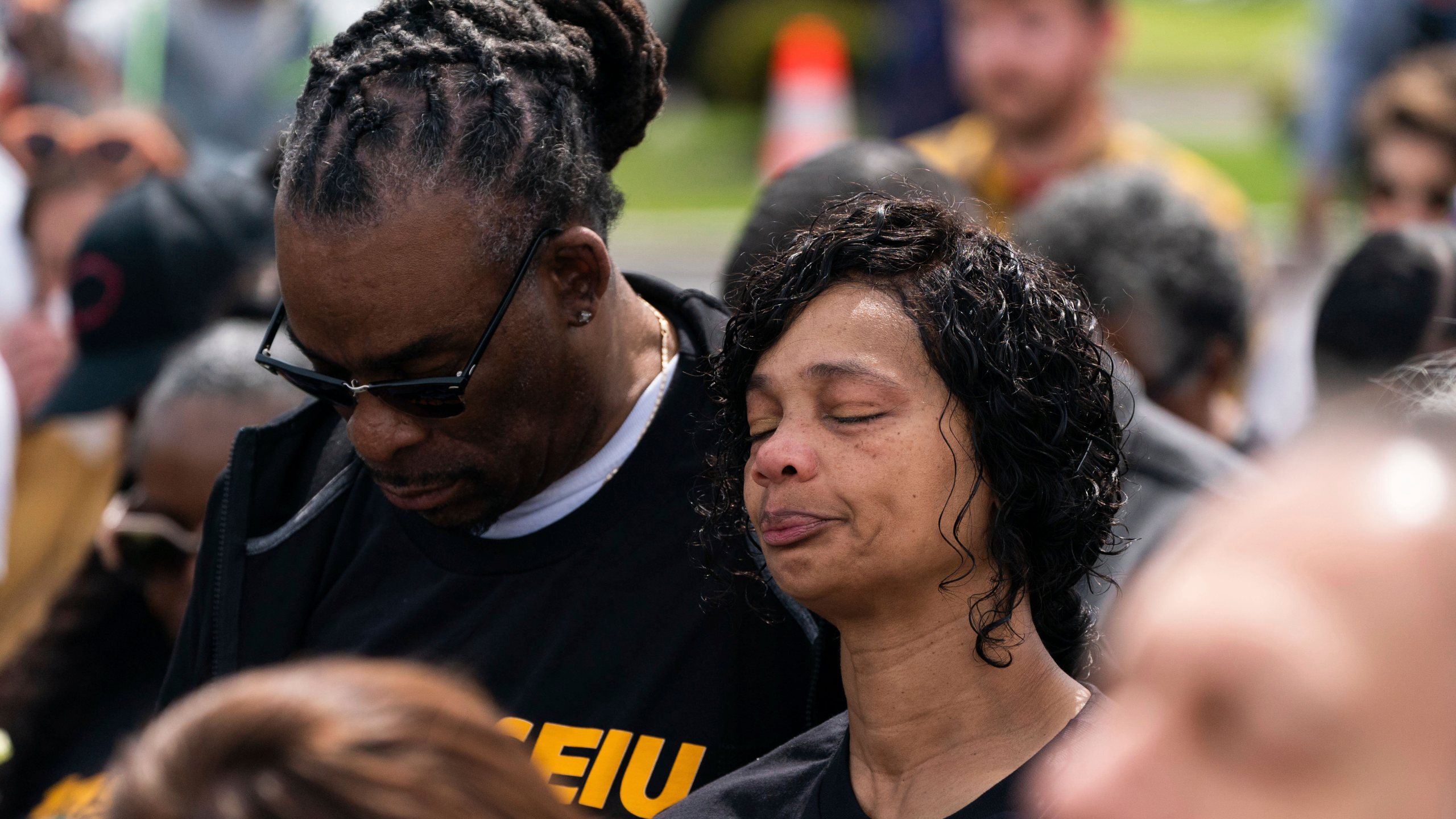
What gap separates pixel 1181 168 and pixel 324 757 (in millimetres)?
3998

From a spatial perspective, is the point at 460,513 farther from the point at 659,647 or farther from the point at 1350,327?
the point at 1350,327

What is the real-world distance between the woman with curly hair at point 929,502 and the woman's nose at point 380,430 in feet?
1.65

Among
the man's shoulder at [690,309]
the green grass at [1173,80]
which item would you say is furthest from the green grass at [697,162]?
the man's shoulder at [690,309]

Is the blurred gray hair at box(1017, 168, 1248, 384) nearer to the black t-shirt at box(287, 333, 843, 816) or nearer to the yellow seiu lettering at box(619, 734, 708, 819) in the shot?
the black t-shirt at box(287, 333, 843, 816)

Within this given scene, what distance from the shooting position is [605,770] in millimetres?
1791

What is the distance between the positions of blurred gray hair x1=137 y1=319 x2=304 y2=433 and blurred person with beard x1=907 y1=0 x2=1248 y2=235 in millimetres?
2289

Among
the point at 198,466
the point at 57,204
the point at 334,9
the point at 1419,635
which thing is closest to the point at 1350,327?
the point at 198,466

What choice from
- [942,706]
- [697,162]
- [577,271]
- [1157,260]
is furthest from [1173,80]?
[942,706]

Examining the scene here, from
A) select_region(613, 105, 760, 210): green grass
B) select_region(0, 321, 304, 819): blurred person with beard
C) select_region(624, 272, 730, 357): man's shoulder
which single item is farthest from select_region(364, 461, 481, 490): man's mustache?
select_region(613, 105, 760, 210): green grass

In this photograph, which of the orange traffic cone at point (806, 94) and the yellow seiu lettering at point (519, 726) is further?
the orange traffic cone at point (806, 94)

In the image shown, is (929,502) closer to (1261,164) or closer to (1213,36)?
(1261,164)

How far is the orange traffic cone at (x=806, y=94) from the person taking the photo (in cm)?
956

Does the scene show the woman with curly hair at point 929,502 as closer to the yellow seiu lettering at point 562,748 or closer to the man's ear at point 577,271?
the yellow seiu lettering at point 562,748

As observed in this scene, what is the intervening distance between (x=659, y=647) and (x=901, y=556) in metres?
0.45
